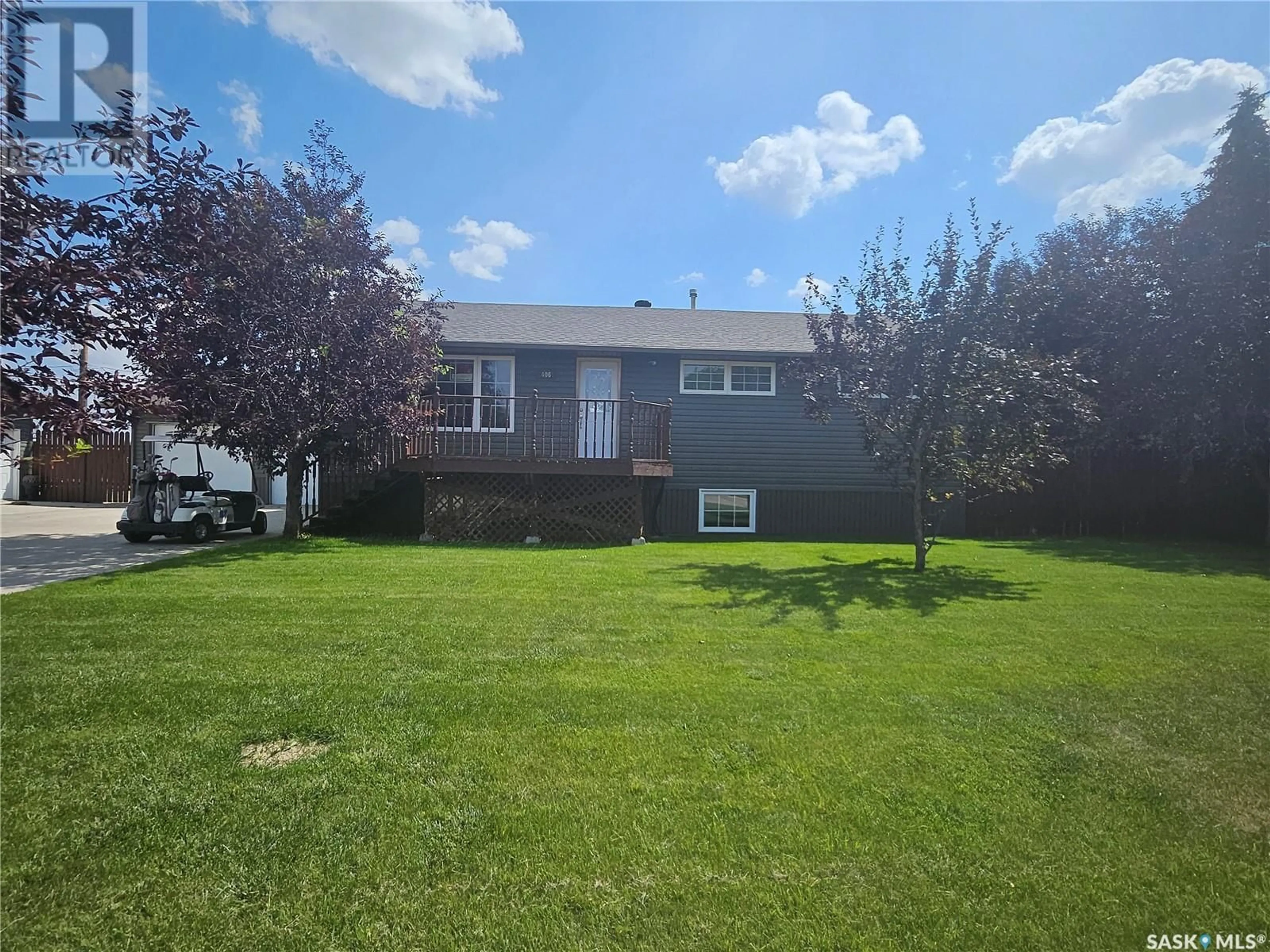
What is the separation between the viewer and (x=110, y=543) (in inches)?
392

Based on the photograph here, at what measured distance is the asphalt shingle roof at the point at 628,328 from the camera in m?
13.1

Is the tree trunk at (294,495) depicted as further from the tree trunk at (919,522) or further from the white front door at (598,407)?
the tree trunk at (919,522)

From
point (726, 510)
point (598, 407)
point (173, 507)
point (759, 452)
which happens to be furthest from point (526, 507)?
point (173, 507)

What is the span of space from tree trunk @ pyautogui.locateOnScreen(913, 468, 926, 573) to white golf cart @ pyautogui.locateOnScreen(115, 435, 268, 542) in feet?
35.4

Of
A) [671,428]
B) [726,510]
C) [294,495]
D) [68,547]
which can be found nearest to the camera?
[68,547]

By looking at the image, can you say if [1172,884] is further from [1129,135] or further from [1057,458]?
[1129,135]

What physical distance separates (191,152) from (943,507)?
42.2 ft

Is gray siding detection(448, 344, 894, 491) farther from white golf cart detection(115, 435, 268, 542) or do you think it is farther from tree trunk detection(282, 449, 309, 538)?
white golf cart detection(115, 435, 268, 542)

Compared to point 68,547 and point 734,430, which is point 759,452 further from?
point 68,547

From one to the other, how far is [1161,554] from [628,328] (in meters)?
10.8

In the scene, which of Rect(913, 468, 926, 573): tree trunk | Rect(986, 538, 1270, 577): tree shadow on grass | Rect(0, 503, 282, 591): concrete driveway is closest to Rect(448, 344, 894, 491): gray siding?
Rect(986, 538, 1270, 577): tree shadow on grass

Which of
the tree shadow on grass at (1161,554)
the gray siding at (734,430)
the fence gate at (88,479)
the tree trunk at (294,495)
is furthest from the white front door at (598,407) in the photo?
the fence gate at (88,479)

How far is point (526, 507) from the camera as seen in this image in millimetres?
10773

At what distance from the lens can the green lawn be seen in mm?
2041
